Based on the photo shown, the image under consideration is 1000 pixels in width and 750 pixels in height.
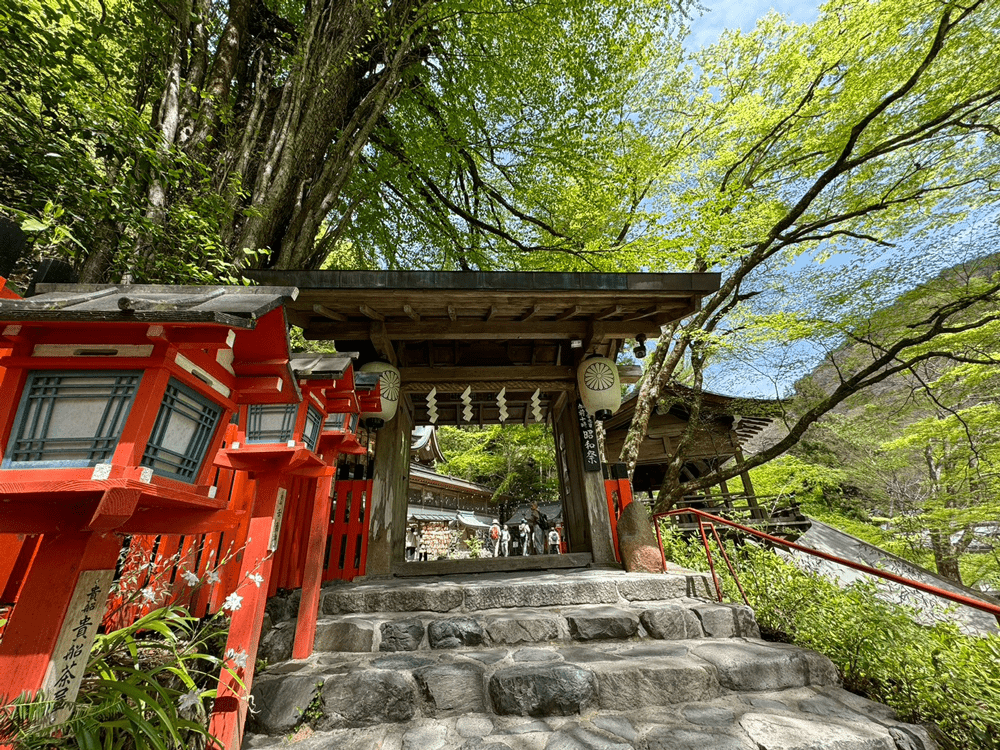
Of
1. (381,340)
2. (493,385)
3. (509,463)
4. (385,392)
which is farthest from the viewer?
(509,463)

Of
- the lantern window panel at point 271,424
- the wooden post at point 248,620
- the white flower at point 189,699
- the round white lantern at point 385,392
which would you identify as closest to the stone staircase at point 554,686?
the wooden post at point 248,620

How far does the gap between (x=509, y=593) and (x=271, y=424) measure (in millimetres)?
3132

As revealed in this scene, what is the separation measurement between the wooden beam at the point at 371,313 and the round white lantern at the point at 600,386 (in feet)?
10.2

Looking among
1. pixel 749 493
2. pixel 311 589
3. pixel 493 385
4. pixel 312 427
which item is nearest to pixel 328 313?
pixel 312 427

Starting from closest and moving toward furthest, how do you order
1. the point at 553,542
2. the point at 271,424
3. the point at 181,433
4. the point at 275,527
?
1. the point at 181,433
2. the point at 271,424
3. the point at 275,527
4. the point at 553,542

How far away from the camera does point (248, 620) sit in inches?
103

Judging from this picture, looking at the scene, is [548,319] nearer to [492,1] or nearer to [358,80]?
[358,80]

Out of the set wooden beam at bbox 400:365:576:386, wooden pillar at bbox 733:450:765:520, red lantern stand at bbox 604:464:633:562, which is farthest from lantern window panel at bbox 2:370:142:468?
wooden pillar at bbox 733:450:765:520

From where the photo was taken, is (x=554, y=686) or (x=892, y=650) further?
(x=892, y=650)

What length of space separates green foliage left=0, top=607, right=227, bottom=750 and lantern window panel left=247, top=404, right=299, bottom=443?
45.0 inches

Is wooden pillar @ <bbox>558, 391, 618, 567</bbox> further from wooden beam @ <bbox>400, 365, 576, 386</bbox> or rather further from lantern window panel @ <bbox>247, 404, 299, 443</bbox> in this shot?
lantern window panel @ <bbox>247, 404, 299, 443</bbox>

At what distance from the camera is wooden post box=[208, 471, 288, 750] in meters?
2.46

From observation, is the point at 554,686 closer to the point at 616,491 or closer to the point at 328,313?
the point at 616,491

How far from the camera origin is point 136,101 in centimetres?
527
